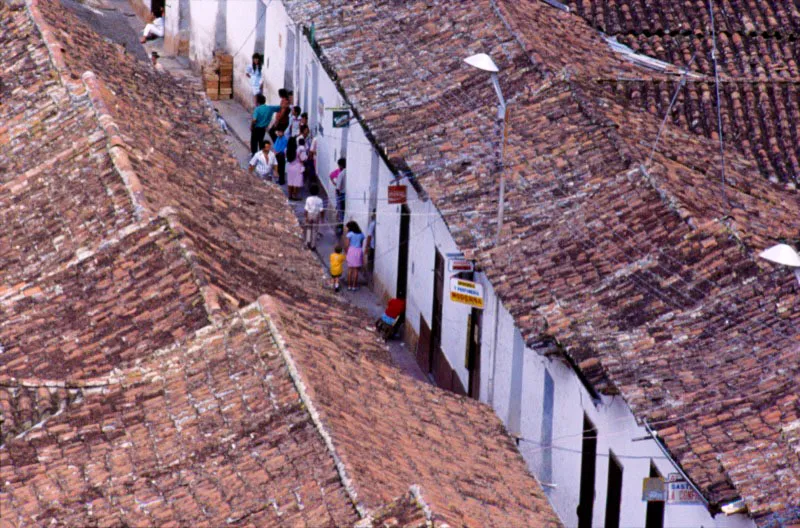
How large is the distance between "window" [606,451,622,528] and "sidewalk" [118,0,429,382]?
330cm

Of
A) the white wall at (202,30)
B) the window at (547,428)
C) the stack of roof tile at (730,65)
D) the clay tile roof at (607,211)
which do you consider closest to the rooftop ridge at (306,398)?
the clay tile roof at (607,211)

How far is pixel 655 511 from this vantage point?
21219 mm

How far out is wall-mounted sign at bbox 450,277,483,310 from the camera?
26.0 meters

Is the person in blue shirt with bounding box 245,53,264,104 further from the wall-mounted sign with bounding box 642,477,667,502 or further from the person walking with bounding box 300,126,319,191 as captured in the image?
the wall-mounted sign with bounding box 642,477,667,502

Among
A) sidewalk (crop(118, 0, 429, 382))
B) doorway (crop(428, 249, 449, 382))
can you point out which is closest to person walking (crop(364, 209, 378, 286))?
sidewalk (crop(118, 0, 429, 382))

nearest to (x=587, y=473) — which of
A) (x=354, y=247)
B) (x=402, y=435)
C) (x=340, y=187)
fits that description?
(x=402, y=435)

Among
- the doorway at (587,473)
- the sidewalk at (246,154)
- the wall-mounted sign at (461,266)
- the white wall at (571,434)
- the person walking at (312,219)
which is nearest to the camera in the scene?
the white wall at (571,434)

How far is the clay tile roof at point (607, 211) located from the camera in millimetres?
19703

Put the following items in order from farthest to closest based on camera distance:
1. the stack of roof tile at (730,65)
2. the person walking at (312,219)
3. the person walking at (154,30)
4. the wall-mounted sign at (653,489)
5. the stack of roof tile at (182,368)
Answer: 1. the person walking at (154,30)
2. the person walking at (312,219)
3. the stack of roof tile at (730,65)
4. the wall-mounted sign at (653,489)
5. the stack of roof tile at (182,368)

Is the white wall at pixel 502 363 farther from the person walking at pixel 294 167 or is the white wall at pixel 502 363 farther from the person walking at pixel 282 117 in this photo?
the person walking at pixel 294 167

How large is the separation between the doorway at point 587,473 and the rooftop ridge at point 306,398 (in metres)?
5.01

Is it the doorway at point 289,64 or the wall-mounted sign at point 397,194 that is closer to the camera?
the wall-mounted sign at point 397,194

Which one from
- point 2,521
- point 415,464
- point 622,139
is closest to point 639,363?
point 415,464

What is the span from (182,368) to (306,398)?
5.70 feet
